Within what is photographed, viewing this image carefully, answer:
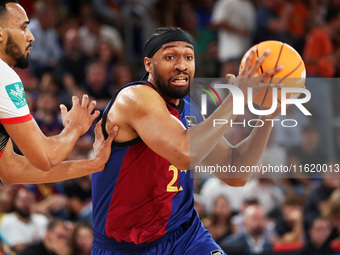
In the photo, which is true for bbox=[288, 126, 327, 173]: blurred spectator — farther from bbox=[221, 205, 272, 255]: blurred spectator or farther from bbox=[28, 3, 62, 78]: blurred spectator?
bbox=[28, 3, 62, 78]: blurred spectator

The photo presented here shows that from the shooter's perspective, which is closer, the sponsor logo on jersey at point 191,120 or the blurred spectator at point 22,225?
the sponsor logo on jersey at point 191,120

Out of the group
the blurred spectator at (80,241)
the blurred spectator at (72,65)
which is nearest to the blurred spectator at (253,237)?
the blurred spectator at (80,241)

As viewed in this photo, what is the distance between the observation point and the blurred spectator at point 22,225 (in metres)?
7.80

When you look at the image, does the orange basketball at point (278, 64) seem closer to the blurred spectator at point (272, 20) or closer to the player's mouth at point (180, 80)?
the player's mouth at point (180, 80)

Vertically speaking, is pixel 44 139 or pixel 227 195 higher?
pixel 44 139

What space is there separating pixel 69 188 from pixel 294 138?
11.5ft

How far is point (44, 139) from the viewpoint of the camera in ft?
13.8

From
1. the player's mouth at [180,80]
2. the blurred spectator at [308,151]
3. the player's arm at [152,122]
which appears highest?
the player's mouth at [180,80]

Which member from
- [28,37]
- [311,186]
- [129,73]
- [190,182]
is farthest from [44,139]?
[129,73]

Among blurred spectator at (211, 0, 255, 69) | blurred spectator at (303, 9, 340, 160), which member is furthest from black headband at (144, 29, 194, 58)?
blurred spectator at (211, 0, 255, 69)

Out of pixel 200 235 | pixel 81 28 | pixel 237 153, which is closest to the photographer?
pixel 200 235

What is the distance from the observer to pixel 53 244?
7438 millimetres

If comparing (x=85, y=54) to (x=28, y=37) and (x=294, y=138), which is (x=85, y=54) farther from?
(x=28, y=37)

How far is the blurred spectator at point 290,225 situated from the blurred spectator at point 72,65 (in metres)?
4.09
